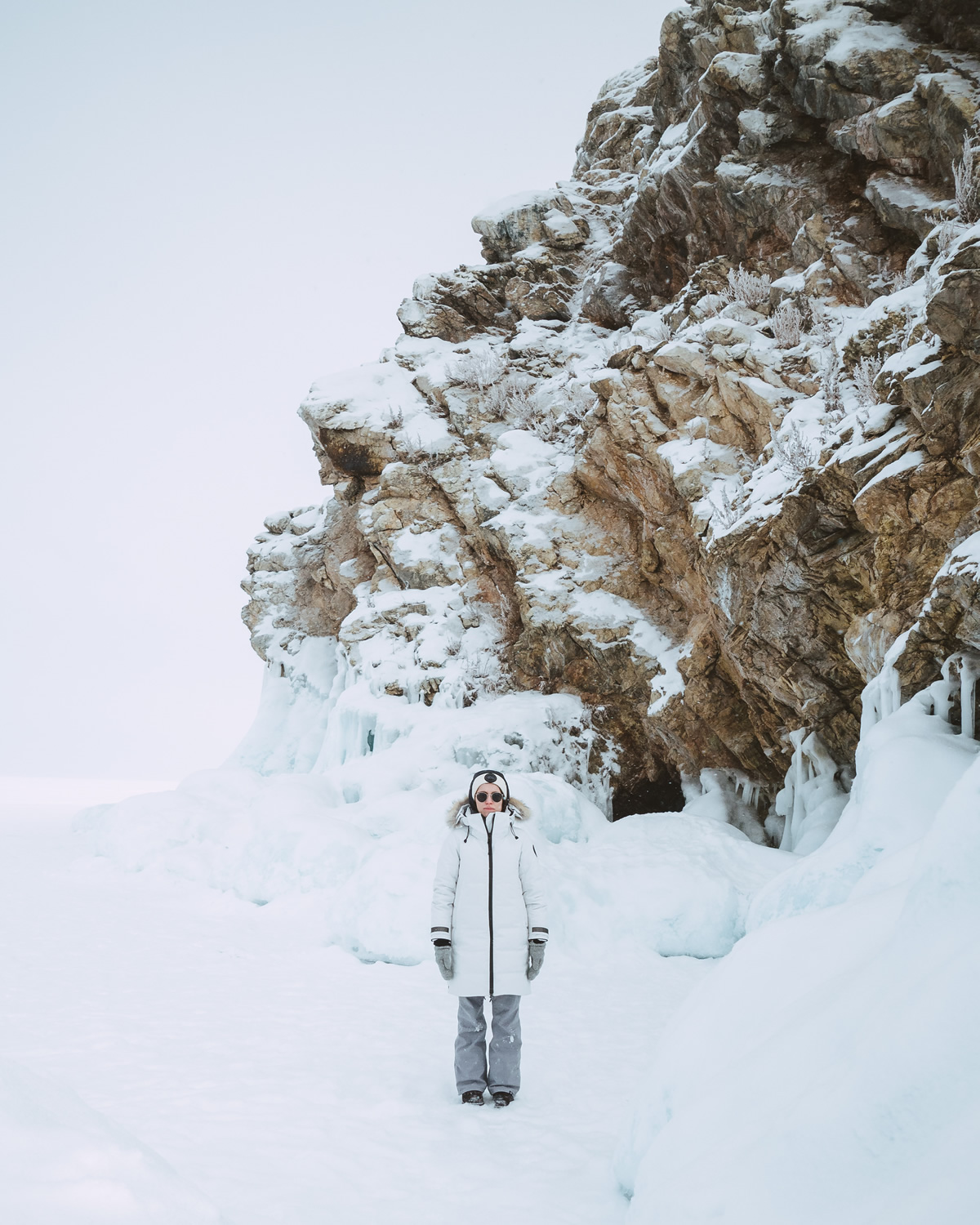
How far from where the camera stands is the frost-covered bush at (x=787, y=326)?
9641 mm

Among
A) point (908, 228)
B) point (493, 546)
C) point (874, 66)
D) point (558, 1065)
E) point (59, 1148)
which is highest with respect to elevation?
point (874, 66)

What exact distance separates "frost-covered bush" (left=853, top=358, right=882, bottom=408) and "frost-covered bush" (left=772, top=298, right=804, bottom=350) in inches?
59.3

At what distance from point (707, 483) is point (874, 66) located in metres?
5.49

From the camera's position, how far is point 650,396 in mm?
10906

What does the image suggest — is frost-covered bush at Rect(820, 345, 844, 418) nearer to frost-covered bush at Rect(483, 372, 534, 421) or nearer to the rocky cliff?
the rocky cliff

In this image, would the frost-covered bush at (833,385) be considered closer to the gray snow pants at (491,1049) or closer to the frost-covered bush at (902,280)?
the frost-covered bush at (902,280)

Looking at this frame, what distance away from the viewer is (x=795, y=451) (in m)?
7.59

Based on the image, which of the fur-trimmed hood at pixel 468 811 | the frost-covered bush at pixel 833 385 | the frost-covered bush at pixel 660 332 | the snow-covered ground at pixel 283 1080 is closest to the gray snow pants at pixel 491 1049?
the snow-covered ground at pixel 283 1080

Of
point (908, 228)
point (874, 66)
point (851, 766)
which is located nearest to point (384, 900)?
point (851, 766)

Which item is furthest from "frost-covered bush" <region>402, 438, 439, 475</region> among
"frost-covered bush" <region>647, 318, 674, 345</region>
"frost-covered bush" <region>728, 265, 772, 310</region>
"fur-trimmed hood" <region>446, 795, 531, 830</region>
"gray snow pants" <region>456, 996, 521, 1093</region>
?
"gray snow pants" <region>456, 996, 521, 1093</region>

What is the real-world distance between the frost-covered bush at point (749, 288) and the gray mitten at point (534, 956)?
9565 millimetres

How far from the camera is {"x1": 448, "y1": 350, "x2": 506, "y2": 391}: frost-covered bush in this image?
1513cm

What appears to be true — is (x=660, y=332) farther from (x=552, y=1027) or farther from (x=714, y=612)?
(x=552, y=1027)

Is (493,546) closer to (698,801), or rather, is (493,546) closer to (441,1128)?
Answer: (698,801)
